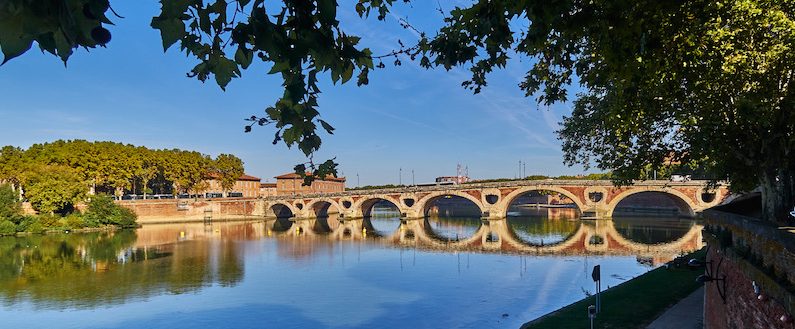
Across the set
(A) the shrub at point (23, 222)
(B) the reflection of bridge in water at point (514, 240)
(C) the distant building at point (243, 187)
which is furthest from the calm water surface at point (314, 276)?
(C) the distant building at point (243, 187)

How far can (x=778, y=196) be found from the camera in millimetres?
11250

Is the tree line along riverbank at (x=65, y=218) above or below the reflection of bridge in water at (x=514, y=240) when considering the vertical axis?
above

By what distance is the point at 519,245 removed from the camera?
156ft

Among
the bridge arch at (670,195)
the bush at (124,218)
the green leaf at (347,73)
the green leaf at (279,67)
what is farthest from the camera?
the bridge arch at (670,195)

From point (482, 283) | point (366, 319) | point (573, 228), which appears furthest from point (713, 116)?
point (573, 228)

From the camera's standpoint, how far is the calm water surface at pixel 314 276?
23.4 m

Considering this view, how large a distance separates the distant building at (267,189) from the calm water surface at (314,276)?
2518 inches

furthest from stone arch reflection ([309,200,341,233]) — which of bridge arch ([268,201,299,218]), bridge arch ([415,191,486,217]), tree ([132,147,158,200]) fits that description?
tree ([132,147,158,200])

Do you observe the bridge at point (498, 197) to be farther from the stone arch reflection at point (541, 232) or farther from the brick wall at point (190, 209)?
the stone arch reflection at point (541, 232)

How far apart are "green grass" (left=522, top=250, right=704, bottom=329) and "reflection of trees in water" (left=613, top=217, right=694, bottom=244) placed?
27.9 meters

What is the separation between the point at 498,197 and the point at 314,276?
48.5 meters

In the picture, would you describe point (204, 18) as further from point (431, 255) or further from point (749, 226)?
point (431, 255)

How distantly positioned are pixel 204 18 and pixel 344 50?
0.93 m

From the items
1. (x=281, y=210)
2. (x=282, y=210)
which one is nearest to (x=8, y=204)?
(x=281, y=210)
